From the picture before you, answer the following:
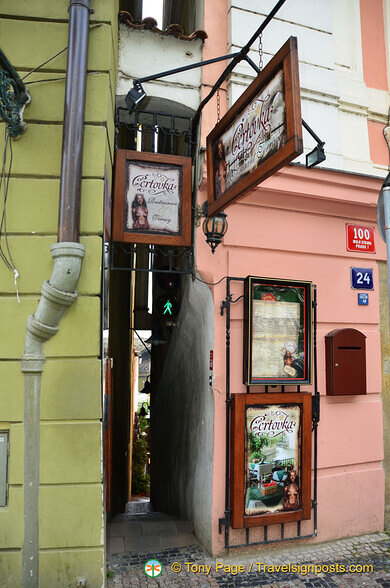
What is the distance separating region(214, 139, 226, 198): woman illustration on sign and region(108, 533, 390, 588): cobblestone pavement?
349 centimetres

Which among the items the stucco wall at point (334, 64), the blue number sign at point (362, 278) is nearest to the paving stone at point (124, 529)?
the blue number sign at point (362, 278)

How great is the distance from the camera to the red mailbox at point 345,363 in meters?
4.90

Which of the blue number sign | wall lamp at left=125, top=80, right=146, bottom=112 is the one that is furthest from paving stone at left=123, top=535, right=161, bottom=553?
wall lamp at left=125, top=80, right=146, bottom=112

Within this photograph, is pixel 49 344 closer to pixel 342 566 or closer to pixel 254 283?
pixel 254 283

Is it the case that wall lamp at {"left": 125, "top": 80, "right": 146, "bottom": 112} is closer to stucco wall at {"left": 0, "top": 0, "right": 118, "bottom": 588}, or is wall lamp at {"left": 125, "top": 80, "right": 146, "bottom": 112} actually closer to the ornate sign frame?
stucco wall at {"left": 0, "top": 0, "right": 118, "bottom": 588}

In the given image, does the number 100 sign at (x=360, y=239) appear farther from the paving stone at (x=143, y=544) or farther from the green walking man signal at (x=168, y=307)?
the paving stone at (x=143, y=544)

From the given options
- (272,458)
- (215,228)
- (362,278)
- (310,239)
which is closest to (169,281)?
(215,228)

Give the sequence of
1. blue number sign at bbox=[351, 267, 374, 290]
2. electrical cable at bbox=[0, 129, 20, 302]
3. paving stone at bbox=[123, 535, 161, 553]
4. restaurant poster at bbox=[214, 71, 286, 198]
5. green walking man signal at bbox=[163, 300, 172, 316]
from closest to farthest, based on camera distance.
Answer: restaurant poster at bbox=[214, 71, 286, 198] < electrical cable at bbox=[0, 129, 20, 302] < paving stone at bbox=[123, 535, 161, 553] < blue number sign at bbox=[351, 267, 374, 290] < green walking man signal at bbox=[163, 300, 172, 316]

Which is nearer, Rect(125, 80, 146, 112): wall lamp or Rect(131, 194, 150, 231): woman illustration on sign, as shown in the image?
Rect(125, 80, 146, 112): wall lamp

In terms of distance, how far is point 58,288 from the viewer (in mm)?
3539

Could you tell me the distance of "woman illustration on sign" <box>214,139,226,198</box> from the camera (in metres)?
3.91

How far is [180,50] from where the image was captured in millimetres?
4977

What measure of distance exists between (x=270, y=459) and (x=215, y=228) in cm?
243

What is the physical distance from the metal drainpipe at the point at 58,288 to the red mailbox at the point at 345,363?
2893 millimetres
